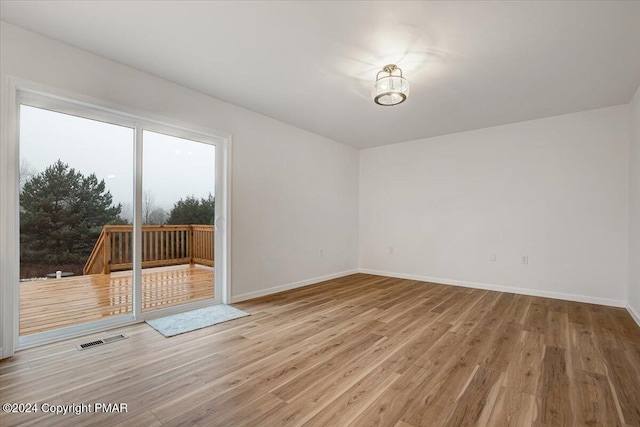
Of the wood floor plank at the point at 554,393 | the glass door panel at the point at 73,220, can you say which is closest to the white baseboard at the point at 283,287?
the glass door panel at the point at 73,220

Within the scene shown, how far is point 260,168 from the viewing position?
4.10 m

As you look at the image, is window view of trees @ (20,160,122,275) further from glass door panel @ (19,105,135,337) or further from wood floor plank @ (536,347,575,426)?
wood floor plank @ (536,347,575,426)

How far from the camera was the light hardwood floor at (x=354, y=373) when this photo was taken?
5.23ft

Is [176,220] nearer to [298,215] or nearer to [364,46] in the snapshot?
[298,215]

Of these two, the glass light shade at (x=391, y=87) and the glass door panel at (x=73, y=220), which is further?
the glass light shade at (x=391, y=87)

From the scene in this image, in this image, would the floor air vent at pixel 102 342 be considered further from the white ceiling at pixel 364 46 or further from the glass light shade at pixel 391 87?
the glass light shade at pixel 391 87

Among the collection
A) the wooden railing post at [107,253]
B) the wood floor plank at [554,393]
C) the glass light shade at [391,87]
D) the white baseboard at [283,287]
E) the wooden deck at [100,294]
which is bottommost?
the wood floor plank at [554,393]

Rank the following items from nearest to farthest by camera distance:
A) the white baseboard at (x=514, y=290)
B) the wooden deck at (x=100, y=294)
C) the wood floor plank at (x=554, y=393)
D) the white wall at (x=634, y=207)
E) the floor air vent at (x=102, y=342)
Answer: the wood floor plank at (x=554, y=393), the floor air vent at (x=102, y=342), the wooden deck at (x=100, y=294), the white wall at (x=634, y=207), the white baseboard at (x=514, y=290)

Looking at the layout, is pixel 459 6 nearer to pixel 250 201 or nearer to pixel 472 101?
pixel 472 101

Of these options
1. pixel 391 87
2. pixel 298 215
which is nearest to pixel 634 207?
pixel 391 87

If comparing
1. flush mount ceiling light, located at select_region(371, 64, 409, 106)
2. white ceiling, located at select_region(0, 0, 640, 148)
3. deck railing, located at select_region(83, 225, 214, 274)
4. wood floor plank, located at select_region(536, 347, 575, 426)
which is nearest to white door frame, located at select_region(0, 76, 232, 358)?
deck railing, located at select_region(83, 225, 214, 274)

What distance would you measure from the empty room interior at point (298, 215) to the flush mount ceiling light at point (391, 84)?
2cm

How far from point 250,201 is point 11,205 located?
2237mm

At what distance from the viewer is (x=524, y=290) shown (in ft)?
14.0
